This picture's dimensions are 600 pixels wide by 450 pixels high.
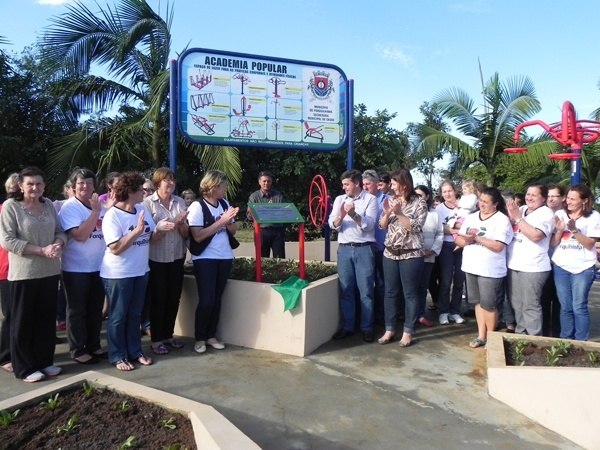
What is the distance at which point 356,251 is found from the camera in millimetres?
4934

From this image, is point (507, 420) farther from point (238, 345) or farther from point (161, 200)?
point (161, 200)

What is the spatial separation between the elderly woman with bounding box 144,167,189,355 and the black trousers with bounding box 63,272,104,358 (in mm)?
480

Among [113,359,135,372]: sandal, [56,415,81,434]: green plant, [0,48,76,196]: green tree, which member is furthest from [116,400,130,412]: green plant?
[0,48,76,196]: green tree

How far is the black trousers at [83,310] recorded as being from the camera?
412 cm

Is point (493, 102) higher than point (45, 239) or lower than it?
higher

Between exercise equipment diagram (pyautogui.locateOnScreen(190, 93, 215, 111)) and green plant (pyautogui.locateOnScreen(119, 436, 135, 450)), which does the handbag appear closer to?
exercise equipment diagram (pyautogui.locateOnScreen(190, 93, 215, 111))

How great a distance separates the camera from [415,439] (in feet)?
10.1

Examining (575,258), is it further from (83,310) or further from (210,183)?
(83,310)

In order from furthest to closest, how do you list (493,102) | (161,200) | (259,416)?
(493,102)
(161,200)
(259,416)

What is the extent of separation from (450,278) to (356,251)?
1.48 m

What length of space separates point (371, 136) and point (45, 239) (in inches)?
369

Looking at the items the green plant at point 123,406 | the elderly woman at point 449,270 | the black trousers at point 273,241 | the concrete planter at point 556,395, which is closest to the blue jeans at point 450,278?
the elderly woman at point 449,270

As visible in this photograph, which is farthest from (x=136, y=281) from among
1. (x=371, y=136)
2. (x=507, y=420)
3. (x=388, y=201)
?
(x=371, y=136)

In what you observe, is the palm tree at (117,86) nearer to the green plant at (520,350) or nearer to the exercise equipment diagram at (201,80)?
the exercise equipment diagram at (201,80)
